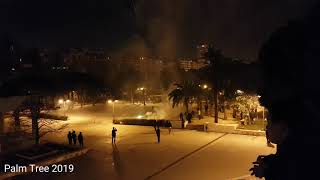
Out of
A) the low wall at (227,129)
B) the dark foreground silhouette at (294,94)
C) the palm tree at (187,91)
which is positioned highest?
the palm tree at (187,91)

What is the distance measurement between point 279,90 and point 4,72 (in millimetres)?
38325

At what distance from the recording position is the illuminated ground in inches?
771

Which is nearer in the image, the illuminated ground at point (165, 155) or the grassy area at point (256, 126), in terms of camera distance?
the illuminated ground at point (165, 155)

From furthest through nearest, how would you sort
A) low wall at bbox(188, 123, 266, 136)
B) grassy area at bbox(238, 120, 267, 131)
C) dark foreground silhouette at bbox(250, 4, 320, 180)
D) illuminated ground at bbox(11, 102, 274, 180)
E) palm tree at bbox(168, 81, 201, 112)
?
palm tree at bbox(168, 81, 201, 112)
grassy area at bbox(238, 120, 267, 131)
low wall at bbox(188, 123, 266, 136)
illuminated ground at bbox(11, 102, 274, 180)
dark foreground silhouette at bbox(250, 4, 320, 180)

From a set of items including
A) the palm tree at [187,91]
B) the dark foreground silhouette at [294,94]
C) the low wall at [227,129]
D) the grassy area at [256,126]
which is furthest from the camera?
the palm tree at [187,91]

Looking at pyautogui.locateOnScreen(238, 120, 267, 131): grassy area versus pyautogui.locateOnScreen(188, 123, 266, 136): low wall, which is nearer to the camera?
pyautogui.locateOnScreen(188, 123, 266, 136): low wall

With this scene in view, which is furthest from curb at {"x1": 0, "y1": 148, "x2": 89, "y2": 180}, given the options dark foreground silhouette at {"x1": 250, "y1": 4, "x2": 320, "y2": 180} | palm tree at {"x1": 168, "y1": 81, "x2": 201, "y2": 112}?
dark foreground silhouette at {"x1": 250, "y1": 4, "x2": 320, "y2": 180}

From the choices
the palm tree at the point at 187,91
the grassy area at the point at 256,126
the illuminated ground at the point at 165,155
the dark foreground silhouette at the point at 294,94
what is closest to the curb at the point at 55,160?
the illuminated ground at the point at 165,155

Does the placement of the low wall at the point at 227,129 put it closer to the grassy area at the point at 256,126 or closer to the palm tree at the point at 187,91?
the grassy area at the point at 256,126

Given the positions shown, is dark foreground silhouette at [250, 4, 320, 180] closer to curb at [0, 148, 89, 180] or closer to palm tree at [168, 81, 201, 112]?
curb at [0, 148, 89, 180]

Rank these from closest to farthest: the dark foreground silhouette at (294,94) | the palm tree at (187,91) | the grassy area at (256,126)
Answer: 1. the dark foreground silhouette at (294,94)
2. the grassy area at (256,126)
3. the palm tree at (187,91)

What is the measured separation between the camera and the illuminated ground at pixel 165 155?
19578 mm

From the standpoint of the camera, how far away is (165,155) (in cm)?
2334

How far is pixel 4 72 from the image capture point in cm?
3972
